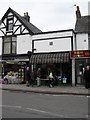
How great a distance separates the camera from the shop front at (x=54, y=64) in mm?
17438

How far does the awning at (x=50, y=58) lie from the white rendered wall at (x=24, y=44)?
1.55 m

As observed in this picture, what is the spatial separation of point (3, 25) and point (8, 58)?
433cm

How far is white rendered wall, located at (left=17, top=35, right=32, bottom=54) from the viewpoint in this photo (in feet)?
65.3

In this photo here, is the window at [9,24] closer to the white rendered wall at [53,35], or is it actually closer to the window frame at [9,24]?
the window frame at [9,24]

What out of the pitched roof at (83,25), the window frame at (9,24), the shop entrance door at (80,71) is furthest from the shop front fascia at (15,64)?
the pitched roof at (83,25)

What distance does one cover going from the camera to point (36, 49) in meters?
19.4

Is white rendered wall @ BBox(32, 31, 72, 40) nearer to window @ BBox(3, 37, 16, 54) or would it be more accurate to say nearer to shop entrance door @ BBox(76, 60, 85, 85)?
window @ BBox(3, 37, 16, 54)

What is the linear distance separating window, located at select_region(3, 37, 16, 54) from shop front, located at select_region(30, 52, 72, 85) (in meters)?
3.27

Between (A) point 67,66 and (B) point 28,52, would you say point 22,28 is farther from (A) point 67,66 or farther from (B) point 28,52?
(A) point 67,66

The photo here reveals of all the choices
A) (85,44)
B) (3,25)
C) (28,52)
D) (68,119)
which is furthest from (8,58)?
(68,119)

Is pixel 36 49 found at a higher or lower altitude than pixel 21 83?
higher

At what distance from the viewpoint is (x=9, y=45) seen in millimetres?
21219

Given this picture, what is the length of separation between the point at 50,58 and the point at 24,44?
4.03 m

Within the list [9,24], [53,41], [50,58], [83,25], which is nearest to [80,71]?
[50,58]
